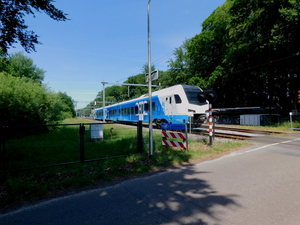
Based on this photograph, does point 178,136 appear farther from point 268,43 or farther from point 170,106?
point 268,43

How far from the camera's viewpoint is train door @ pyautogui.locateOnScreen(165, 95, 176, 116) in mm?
14281

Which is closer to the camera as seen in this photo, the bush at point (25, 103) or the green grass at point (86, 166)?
the green grass at point (86, 166)

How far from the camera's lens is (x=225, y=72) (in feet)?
86.5

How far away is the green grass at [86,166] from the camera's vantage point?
14.0 ft

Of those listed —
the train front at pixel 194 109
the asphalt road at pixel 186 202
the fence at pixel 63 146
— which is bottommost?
the asphalt road at pixel 186 202

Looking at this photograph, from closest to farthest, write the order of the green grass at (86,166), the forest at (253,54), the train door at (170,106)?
the green grass at (86,166)
the train door at (170,106)
the forest at (253,54)

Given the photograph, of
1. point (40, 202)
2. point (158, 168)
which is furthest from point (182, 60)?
point (40, 202)

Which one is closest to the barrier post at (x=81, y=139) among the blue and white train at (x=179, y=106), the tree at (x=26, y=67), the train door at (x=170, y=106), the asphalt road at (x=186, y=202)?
the asphalt road at (x=186, y=202)

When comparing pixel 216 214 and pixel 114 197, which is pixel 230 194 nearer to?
pixel 216 214

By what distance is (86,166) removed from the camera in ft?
19.0

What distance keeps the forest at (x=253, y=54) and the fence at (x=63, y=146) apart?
1638cm

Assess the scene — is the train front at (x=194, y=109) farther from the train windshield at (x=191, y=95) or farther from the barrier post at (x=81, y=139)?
the barrier post at (x=81, y=139)

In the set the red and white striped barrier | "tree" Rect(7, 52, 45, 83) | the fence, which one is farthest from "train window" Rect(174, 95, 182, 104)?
"tree" Rect(7, 52, 45, 83)

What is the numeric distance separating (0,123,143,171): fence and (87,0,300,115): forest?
1638cm
